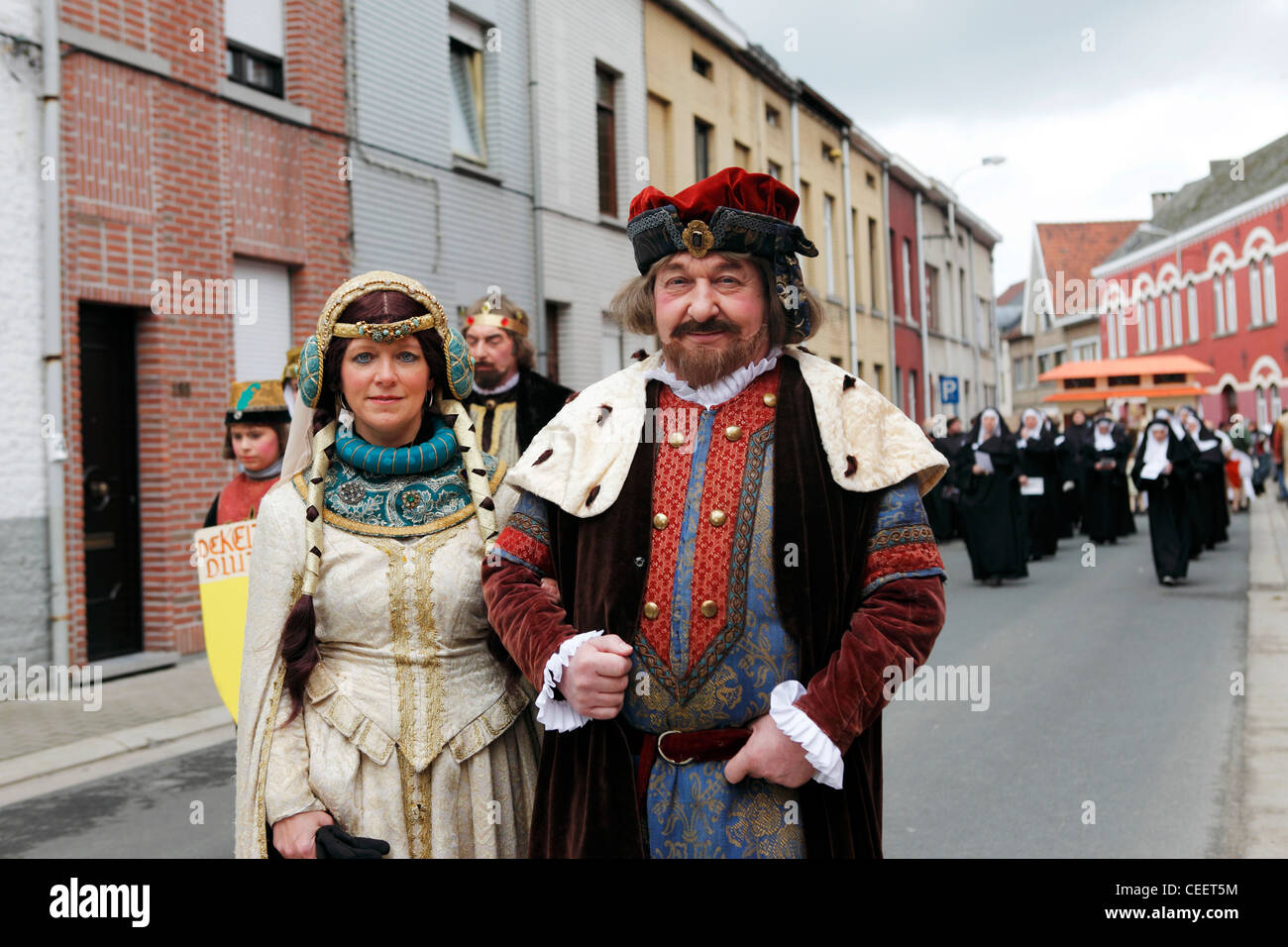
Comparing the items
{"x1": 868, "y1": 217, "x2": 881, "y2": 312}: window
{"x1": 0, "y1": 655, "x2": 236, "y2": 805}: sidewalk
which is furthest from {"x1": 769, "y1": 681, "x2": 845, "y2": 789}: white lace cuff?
{"x1": 868, "y1": 217, "x2": 881, "y2": 312}: window

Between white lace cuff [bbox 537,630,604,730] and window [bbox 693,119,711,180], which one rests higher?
window [bbox 693,119,711,180]

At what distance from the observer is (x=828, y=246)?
28062 mm

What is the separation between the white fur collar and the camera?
88.0 inches

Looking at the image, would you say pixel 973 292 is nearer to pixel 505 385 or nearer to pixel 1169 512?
pixel 1169 512

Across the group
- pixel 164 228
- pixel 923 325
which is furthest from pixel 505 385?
pixel 923 325

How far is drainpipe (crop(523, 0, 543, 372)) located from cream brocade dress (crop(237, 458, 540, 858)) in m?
13.1

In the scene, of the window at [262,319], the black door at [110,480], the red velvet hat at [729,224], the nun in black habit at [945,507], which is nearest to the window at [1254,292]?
the nun in black habit at [945,507]

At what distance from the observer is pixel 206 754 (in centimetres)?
652

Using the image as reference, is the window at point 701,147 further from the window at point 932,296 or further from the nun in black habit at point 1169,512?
the window at point 932,296

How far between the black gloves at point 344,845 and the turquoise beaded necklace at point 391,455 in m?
0.74

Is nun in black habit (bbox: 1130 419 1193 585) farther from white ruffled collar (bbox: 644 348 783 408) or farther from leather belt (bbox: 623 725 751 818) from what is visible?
leather belt (bbox: 623 725 751 818)
